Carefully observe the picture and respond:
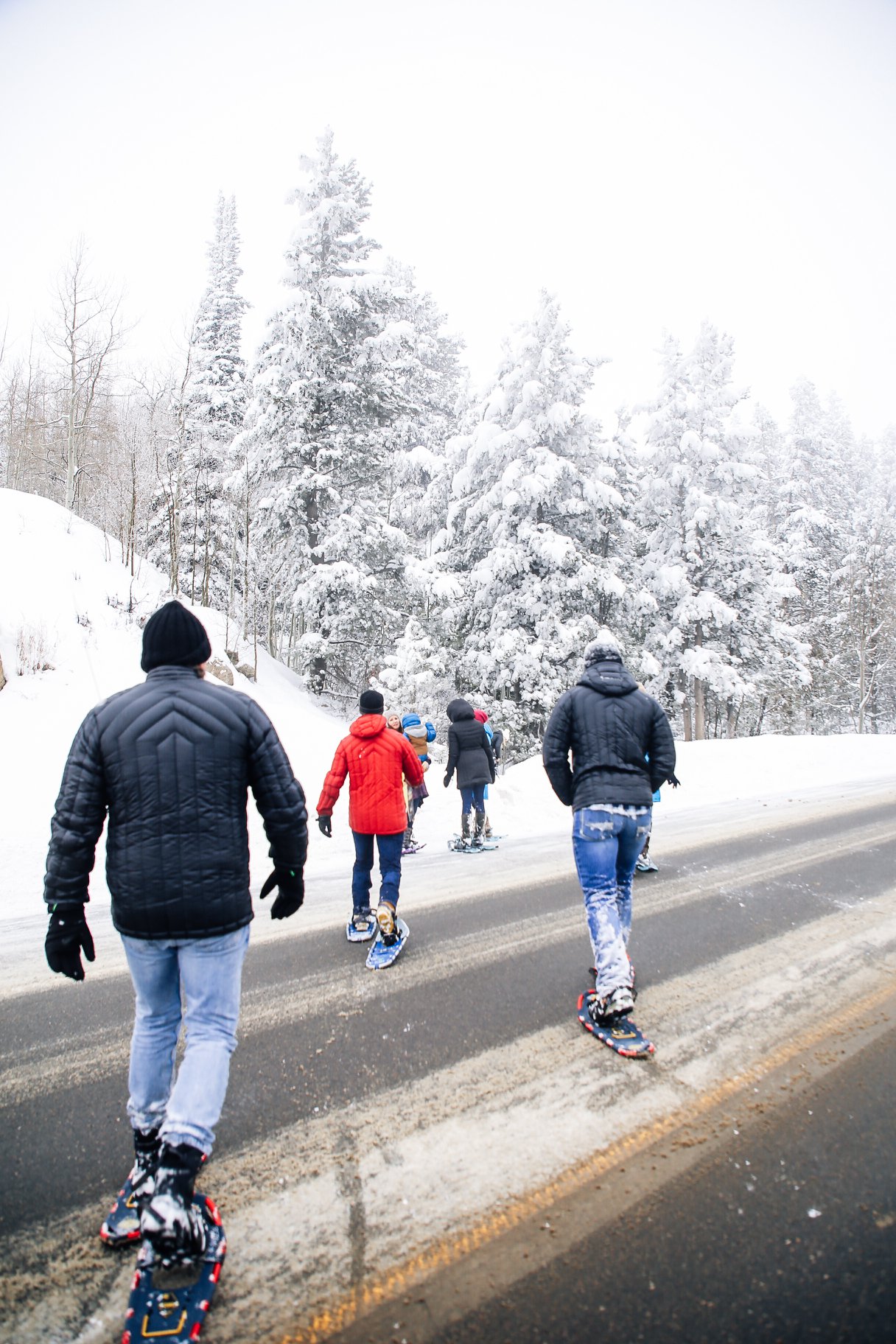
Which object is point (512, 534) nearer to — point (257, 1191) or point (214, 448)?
point (214, 448)

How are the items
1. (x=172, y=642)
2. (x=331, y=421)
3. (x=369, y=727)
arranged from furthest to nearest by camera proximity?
(x=331, y=421)
(x=369, y=727)
(x=172, y=642)

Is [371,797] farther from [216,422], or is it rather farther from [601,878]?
[216,422]

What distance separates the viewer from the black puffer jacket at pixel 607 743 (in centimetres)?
407

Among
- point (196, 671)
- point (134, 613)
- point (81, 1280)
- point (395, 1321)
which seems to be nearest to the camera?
point (395, 1321)

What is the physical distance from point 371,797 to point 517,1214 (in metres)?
3.21

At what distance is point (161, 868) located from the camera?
97.5 inches

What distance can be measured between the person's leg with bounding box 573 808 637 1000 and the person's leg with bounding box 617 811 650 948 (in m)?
0.04

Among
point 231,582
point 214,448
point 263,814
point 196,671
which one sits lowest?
point 263,814

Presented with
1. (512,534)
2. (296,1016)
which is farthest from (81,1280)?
(512,534)

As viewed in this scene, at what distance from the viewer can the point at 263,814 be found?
278 cm

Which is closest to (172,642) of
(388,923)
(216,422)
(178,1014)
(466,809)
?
(178,1014)

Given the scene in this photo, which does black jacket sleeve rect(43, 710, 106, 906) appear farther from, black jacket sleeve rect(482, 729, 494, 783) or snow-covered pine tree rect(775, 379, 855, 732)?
snow-covered pine tree rect(775, 379, 855, 732)

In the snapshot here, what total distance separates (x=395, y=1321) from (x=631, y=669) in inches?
696

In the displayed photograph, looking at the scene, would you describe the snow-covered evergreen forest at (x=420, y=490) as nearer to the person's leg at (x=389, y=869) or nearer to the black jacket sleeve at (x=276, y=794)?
the person's leg at (x=389, y=869)
